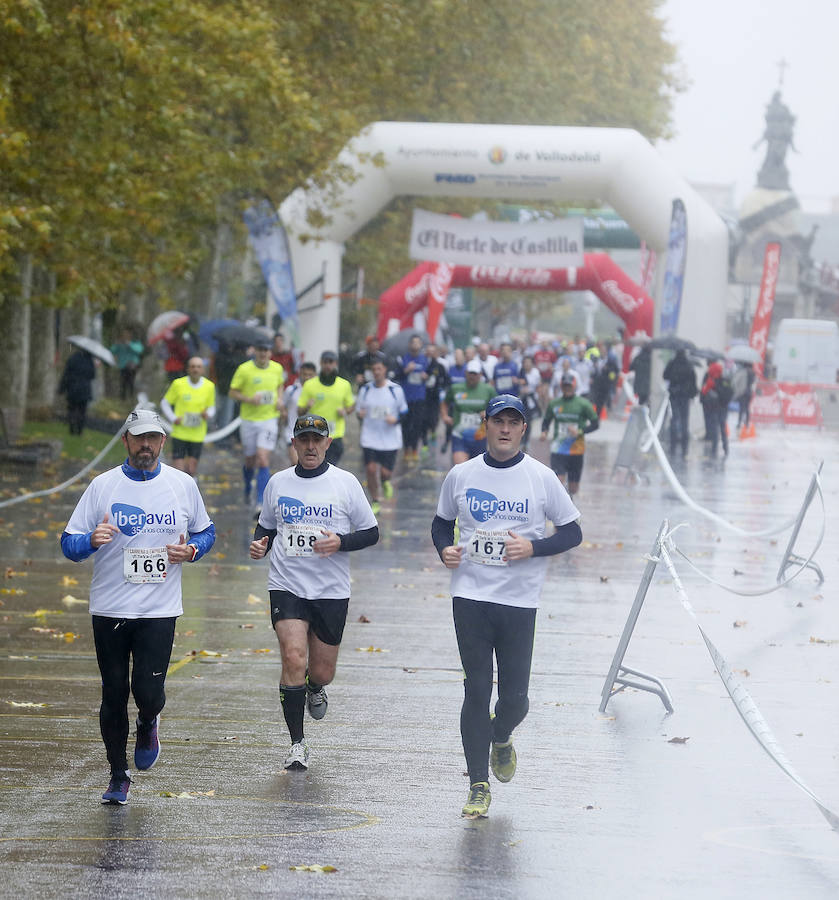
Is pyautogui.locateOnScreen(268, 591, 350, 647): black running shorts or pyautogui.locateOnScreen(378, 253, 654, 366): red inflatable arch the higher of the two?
A: pyautogui.locateOnScreen(268, 591, 350, 647): black running shorts

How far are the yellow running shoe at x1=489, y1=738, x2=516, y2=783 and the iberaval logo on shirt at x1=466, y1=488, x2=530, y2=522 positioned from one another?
0.95 metres

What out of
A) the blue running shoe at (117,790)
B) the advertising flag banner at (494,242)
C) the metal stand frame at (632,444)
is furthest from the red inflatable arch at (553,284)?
the blue running shoe at (117,790)

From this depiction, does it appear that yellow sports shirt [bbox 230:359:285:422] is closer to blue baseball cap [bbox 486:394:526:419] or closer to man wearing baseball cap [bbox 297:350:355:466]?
man wearing baseball cap [bbox 297:350:355:466]

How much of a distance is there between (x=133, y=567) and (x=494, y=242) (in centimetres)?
2755

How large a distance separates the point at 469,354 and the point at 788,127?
92.0 m

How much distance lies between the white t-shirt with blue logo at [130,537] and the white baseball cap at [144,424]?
0.21 meters

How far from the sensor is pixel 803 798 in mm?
7375

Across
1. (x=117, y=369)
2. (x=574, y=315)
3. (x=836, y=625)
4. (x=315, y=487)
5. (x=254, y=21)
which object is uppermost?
(x=254, y=21)

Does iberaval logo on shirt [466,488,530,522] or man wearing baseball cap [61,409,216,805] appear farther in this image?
iberaval logo on shirt [466,488,530,522]

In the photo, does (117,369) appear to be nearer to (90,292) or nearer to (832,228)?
(90,292)

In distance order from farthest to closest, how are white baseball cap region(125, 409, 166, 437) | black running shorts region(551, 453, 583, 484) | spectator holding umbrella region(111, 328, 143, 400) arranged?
spectator holding umbrella region(111, 328, 143, 400)
black running shorts region(551, 453, 583, 484)
white baseball cap region(125, 409, 166, 437)

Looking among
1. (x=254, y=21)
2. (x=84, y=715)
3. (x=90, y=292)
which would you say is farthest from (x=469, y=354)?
(x=84, y=715)

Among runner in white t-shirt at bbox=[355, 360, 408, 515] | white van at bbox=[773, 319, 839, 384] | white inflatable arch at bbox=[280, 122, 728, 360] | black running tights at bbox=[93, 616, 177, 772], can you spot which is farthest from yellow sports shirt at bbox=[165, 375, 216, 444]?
white van at bbox=[773, 319, 839, 384]

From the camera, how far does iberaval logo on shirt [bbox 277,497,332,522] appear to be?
7.92 m
